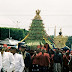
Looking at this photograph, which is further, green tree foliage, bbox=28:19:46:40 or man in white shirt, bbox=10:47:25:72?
green tree foliage, bbox=28:19:46:40

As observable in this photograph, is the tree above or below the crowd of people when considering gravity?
above

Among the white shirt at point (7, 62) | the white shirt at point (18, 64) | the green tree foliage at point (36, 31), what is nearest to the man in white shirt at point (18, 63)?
the white shirt at point (18, 64)

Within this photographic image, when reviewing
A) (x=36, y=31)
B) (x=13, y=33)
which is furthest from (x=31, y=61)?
(x=13, y=33)

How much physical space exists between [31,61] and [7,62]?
220 cm

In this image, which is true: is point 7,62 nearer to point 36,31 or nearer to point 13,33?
point 36,31

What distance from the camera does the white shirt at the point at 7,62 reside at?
9.97m

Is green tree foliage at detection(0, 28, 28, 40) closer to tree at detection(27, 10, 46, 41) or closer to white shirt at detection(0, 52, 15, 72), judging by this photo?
tree at detection(27, 10, 46, 41)

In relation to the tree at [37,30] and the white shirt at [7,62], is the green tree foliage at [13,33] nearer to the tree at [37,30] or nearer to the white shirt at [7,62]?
the tree at [37,30]

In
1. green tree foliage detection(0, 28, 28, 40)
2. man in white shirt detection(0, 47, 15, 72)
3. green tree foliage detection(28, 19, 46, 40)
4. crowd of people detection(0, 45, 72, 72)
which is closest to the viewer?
man in white shirt detection(0, 47, 15, 72)

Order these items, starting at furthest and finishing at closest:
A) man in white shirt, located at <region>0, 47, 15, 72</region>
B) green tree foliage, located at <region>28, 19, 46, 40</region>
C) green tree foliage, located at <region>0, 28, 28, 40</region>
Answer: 1. green tree foliage, located at <region>0, 28, 28, 40</region>
2. green tree foliage, located at <region>28, 19, 46, 40</region>
3. man in white shirt, located at <region>0, 47, 15, 72</region>

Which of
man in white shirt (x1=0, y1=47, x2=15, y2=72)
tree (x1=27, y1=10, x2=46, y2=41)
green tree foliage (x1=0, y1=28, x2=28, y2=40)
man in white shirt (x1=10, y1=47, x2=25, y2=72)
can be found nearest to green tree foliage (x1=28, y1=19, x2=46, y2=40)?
tree (x1=27, y1=10, x2=46, y2=41)

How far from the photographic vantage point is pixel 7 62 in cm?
1006

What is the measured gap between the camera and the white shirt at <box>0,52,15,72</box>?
9967mm

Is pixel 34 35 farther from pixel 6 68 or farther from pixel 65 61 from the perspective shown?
pixel 6 68
